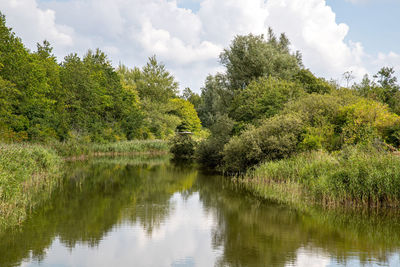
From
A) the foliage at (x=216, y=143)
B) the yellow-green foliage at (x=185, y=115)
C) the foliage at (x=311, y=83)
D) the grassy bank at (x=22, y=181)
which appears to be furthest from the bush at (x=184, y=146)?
the yellow-green foliage at (x=185, y=115)

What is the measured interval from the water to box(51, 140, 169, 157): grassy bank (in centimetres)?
1845

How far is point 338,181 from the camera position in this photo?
15836 mm

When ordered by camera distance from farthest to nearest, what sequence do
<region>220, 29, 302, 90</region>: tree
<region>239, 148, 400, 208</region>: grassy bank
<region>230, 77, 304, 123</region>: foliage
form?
<region>220, 29, 302, 90</region>: tree
<region>230, 77, 304, 123</region>: foliage
<region>239, 148, 400, 208</region>: grassy bank

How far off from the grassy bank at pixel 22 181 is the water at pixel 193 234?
63 centimetres

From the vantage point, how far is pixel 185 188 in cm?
2327

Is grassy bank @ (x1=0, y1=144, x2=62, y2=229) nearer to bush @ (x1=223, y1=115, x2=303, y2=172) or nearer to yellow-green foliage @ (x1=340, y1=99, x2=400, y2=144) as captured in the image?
bush @ (x1=223, y1=115, x2=303, y2=172)

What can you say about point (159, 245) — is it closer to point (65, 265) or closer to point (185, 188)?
point (65, 265)

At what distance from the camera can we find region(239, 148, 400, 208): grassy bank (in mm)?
14836

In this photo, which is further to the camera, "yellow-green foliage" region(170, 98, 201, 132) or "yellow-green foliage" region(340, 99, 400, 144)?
"yellow-green foliage" region(170, 98, 201, 132)

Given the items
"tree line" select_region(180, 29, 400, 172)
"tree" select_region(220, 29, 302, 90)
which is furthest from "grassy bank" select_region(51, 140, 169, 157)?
"tree" select_region(220, 29, 302, 90)

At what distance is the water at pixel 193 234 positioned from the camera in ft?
33.8

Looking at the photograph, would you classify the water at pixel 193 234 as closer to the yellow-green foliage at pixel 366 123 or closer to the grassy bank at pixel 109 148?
the yellow-green foliage at pixel 366 123

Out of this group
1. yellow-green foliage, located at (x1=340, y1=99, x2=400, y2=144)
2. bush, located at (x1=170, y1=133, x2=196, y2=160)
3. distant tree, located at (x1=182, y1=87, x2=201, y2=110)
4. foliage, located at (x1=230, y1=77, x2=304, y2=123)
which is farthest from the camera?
distant tree, located at (x1=182, y1=87, x2=201, y2=110)

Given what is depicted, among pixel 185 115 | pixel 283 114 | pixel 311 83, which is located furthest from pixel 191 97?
pixel 283 114
